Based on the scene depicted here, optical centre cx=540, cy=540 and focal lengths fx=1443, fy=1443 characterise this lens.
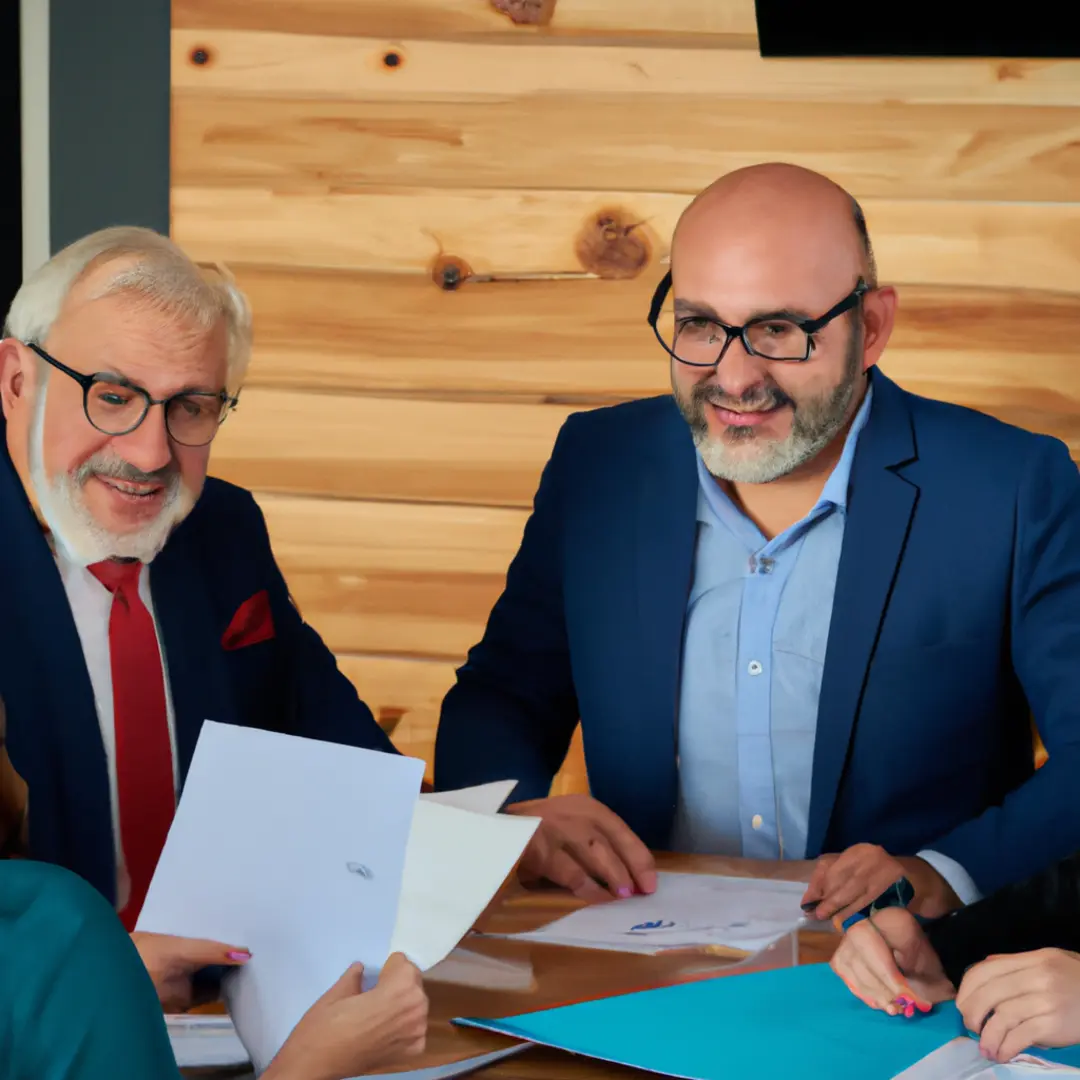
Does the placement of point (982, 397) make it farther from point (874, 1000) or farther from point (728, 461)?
point (874, 1000)

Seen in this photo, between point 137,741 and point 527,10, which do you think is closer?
point 137,741

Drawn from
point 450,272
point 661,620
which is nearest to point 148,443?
point 661,620

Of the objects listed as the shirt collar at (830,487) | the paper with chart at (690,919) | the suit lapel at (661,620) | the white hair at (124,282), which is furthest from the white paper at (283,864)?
the shirt collar at (830,487)

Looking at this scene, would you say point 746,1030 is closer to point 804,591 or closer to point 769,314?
point 804,591

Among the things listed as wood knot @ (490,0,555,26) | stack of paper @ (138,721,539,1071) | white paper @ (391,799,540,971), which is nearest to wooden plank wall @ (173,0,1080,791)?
wood knot @ (490,0,555,26)

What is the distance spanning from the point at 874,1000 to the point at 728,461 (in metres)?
0.77

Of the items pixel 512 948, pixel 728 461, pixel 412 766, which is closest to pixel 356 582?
pixel 728 461

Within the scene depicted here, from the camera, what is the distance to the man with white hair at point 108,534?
1.50 metres

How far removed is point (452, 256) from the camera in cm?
260

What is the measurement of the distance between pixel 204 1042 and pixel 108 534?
61 centimetres

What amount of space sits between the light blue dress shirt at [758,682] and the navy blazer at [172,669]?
0.40 meters

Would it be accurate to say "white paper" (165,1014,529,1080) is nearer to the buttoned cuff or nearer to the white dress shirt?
the white dress shirt

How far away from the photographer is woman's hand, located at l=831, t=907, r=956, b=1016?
3.66ft

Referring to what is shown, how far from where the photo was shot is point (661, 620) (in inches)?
70.0
